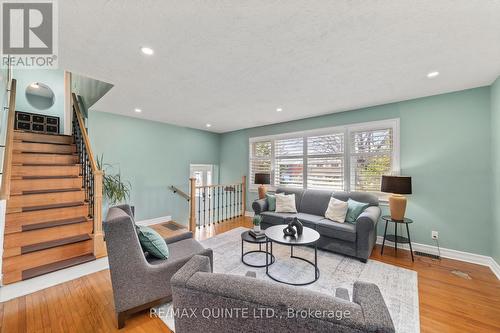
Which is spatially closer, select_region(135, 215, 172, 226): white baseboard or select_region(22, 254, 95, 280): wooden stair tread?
select_region(22, 254, 95, 280): wooden stair tread

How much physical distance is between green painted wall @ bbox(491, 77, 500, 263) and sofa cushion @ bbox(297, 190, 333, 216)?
2093 mm

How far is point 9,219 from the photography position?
2400 mm

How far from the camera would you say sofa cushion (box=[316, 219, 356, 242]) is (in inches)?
113

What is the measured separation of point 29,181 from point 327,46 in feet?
14.4

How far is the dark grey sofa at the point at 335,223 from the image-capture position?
9.18 ft

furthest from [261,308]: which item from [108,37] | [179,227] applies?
[179,227]

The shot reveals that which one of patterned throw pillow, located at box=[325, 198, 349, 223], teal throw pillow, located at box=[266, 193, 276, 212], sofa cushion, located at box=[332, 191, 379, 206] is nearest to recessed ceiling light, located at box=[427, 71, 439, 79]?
sofa cushion, located at box=[332, 191, 379, 206]

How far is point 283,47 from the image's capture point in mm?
1946

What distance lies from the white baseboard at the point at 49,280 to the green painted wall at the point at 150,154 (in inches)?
86.9

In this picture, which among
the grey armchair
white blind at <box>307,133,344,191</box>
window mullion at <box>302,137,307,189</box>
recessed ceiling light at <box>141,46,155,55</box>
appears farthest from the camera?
window mullion at <box>302,137,307,189</box>

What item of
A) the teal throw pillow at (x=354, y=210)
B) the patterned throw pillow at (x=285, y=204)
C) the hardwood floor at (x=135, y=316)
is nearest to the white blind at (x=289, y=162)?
the patterned throw pillow at (x=285, y=204)

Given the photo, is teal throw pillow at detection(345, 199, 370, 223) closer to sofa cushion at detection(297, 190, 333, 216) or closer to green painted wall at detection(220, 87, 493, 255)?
sofa cushion at detection(297, 190, 333, 216)

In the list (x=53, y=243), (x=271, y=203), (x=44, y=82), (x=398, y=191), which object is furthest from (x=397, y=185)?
(x=44, y=82)

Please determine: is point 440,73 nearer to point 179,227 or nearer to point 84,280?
point 84,280
